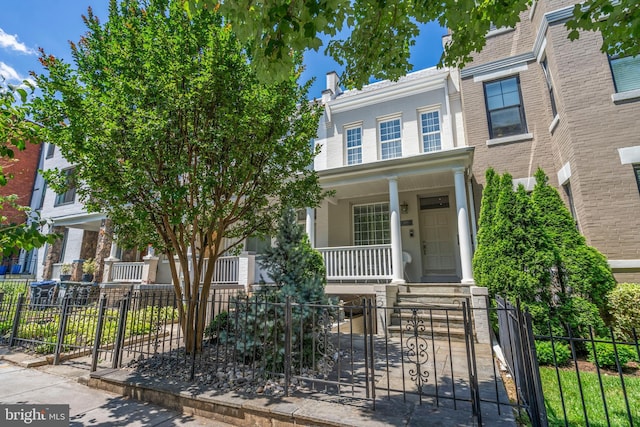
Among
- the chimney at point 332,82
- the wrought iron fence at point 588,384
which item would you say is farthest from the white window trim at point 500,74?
the wrought iron fence at point 588,384

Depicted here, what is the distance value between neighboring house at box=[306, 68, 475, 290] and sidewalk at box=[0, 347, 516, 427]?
5.27m

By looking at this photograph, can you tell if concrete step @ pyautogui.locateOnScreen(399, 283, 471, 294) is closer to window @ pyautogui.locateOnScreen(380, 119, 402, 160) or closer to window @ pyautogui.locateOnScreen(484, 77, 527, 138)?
window @ pyautogui.locateOnScreen(484, 77, 527, 138)

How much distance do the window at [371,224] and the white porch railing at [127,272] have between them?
9.20 m

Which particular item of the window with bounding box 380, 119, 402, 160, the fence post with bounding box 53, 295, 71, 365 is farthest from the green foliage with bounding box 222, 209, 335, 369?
the window with bounding box 380, 119, 402, 160

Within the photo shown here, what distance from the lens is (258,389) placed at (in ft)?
13.1

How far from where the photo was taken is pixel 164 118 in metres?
4.61

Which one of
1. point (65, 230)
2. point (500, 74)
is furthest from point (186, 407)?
point (65, 230)

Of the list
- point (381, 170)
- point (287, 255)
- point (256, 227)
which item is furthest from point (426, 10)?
point (381, 170)

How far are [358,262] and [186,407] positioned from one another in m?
6.47

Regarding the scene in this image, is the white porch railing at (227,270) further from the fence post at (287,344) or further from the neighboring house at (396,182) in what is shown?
the fence post at (287,344)

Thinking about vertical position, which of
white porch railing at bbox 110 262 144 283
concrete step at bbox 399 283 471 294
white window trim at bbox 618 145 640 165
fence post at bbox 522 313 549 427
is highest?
white window trim at bbox 618 145 640 165

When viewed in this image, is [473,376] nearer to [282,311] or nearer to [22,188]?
[282,311]

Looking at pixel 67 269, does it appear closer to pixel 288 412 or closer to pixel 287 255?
pixel 287 255

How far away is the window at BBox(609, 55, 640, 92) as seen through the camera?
6926 mm
